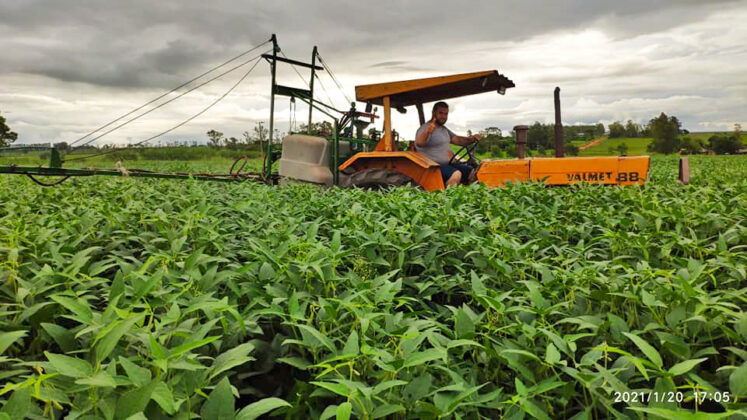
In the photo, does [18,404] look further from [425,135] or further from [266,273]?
[425,135]

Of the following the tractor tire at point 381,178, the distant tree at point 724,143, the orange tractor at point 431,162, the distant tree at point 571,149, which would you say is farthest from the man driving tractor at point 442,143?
the distant tree at point 724,143

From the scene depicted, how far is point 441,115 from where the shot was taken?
26.3ft

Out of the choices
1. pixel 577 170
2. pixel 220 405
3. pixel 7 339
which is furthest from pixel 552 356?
pixel 577 170

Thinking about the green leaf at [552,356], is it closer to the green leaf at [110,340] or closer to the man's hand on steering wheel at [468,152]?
the green leaf at [110,340]

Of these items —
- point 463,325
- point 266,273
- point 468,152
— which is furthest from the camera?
point 468,152

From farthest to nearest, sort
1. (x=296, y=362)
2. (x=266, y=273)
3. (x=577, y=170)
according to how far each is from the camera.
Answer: (x=577, y=170)
(x=266, y=273)
(x=296, y=362)

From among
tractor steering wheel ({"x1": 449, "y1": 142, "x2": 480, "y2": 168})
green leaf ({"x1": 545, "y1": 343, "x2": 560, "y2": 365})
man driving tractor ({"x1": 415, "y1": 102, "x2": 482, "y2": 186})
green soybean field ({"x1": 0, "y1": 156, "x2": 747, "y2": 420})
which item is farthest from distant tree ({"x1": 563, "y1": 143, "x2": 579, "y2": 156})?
green leaf ({"x1": 545, "y1": 343, "x2": 560, "y2": 365})

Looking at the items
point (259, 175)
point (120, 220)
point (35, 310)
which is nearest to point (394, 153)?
point (259, 175)

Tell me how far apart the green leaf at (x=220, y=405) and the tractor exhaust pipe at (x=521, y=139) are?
24.4ft

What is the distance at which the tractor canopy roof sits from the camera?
24.0 feet

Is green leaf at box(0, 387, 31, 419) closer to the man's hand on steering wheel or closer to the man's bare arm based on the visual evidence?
the man's bare arm

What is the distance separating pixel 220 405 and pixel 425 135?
7.18m

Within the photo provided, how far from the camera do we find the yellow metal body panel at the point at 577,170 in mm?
6930
